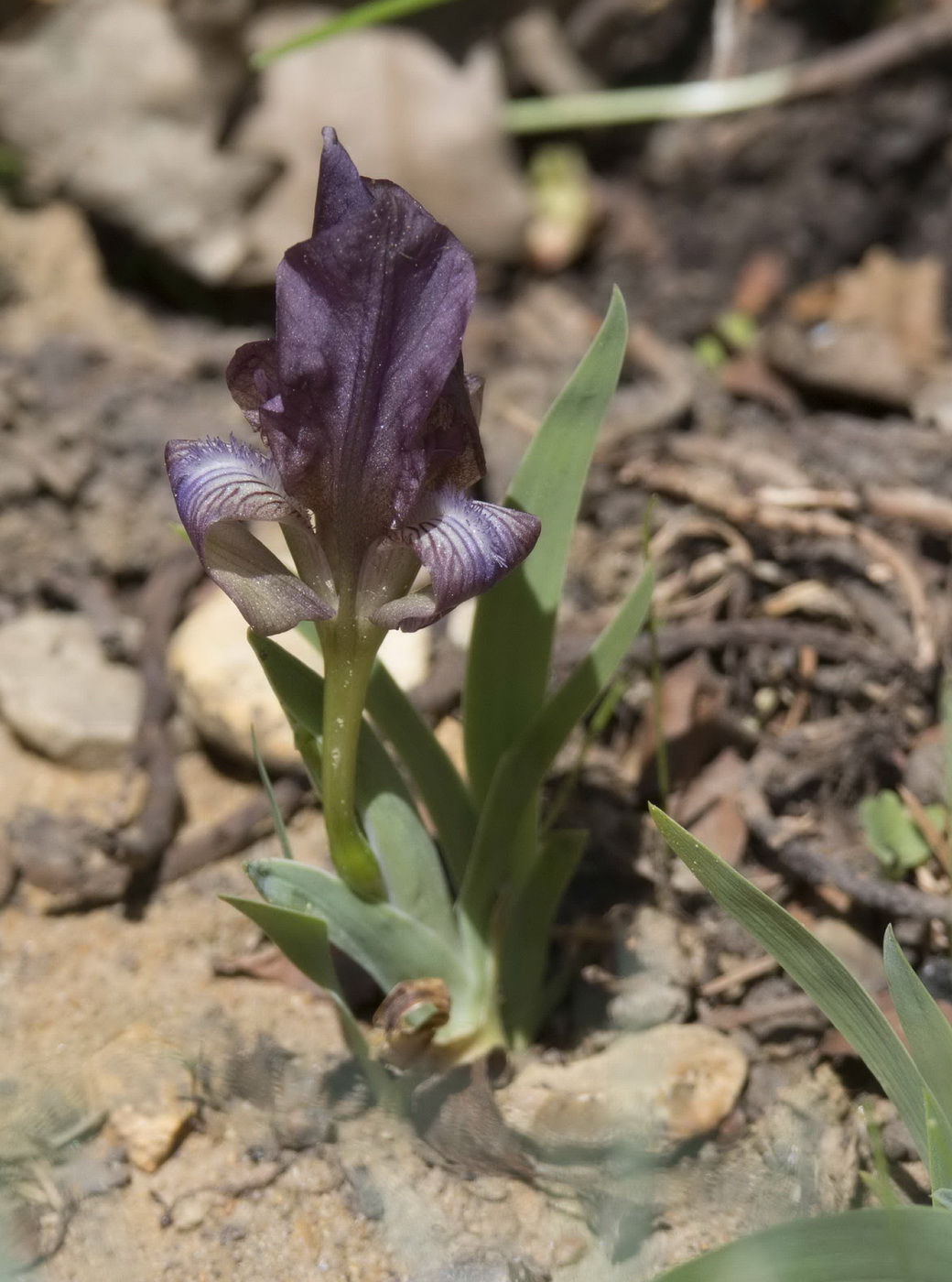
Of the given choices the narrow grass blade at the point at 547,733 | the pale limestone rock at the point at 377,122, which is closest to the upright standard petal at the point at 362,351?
the narrow grass blade at the point at 547,733

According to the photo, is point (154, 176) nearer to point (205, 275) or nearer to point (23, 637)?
point (205, 275)

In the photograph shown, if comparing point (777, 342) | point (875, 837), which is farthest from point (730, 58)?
point (875, 837)

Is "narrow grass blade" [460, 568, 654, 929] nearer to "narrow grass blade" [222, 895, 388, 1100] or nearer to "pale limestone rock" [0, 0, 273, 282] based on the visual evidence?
"narrow grass blade" [222, 895, 388, 1100]

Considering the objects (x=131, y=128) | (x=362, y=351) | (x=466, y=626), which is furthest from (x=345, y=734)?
(x=131, y=128)

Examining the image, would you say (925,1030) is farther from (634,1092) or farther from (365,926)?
(365,926)

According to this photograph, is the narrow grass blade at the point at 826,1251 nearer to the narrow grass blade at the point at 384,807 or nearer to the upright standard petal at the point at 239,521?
the narrow grass blade at the point at 384,807
